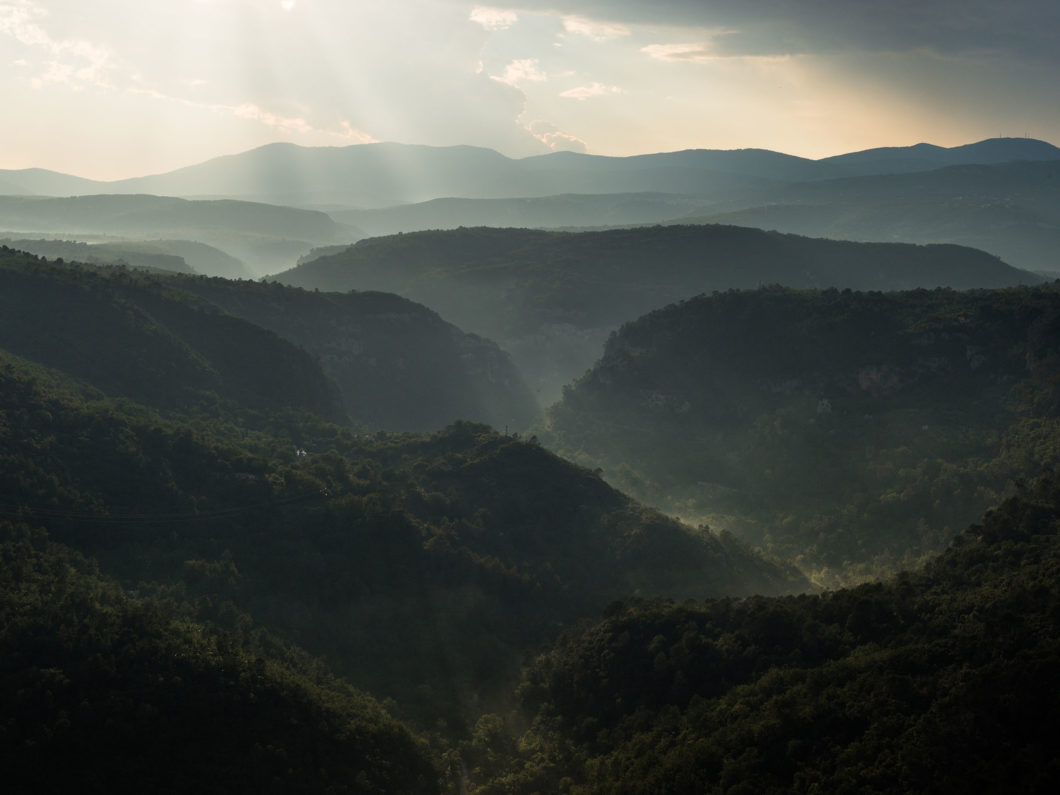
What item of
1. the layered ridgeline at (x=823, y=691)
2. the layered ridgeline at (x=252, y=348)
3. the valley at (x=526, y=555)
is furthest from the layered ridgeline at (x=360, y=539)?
the layered ridgeline at (x=252, y=348)

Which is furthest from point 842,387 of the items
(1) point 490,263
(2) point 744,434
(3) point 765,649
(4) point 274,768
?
(1) point 490,263

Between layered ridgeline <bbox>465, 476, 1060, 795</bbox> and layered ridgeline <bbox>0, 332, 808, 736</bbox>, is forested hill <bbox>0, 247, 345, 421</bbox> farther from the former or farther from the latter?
layered ridgeline <bbox>465, 476, 1060, 795</bbox>

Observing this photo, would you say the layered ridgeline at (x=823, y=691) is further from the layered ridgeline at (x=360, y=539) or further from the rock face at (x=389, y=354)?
the rock face at (x=389, y=354)

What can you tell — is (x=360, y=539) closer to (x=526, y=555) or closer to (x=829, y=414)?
(x=526, y=555)

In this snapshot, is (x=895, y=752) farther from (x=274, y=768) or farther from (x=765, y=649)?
(x=274, y=768)

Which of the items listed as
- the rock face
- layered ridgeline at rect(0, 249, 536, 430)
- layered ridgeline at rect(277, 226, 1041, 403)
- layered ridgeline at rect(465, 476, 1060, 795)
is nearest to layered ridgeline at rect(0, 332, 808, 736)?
layered ridgeline at rect(465, 476, 1060, 795)
